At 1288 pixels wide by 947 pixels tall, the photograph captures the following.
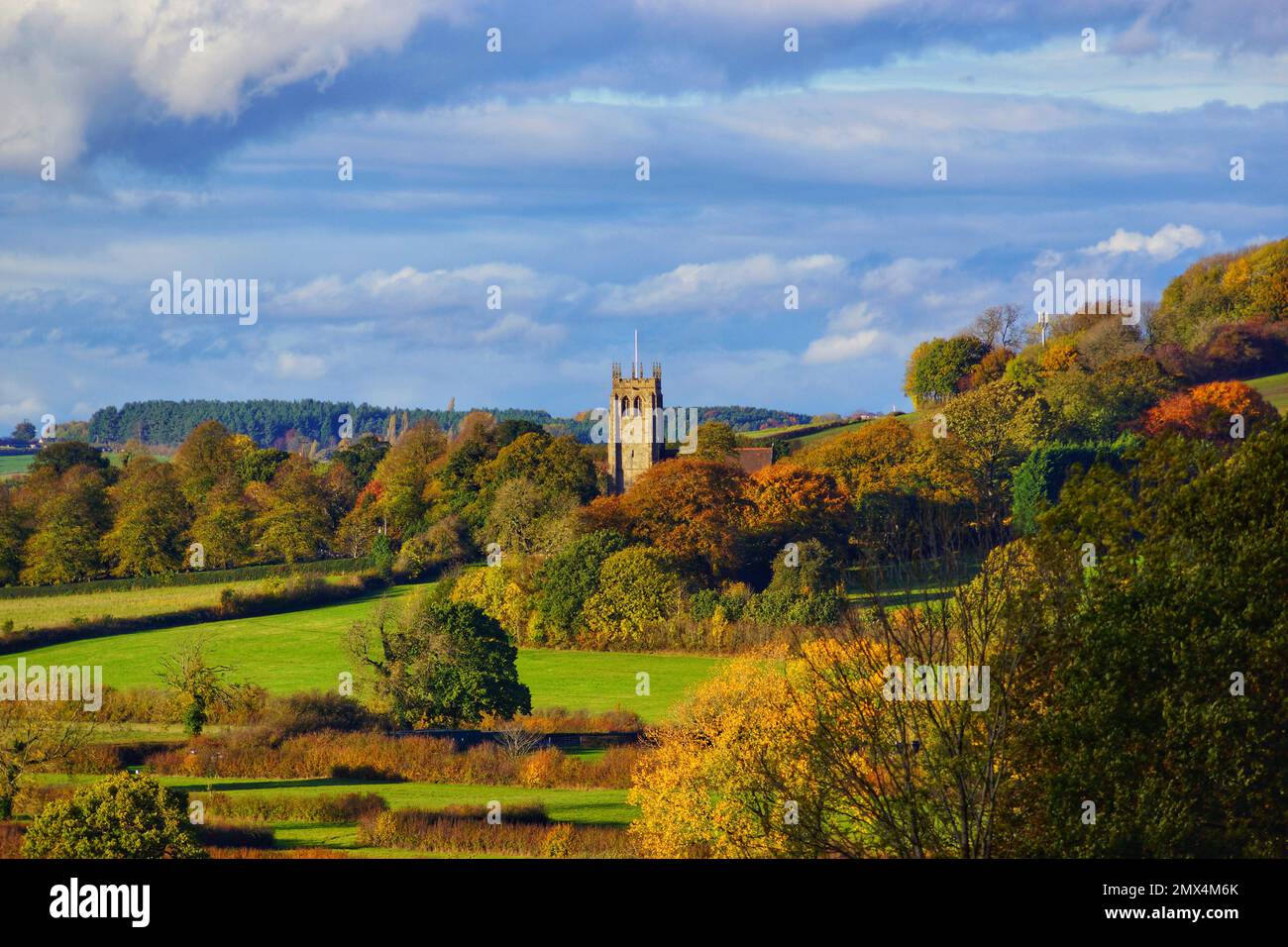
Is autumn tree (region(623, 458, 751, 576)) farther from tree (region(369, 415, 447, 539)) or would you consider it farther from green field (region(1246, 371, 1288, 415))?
green field (region(1246, 371, 1288, 415))

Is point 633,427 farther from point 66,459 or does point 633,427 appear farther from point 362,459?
point 66,459

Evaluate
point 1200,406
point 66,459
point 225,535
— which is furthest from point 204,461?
point 1200,406

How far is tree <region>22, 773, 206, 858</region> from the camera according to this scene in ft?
79.7

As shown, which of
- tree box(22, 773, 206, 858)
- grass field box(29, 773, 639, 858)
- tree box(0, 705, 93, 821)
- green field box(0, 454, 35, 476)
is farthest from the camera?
green field box(0, 454, 35, 476)

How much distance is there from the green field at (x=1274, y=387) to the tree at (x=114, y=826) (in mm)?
90031

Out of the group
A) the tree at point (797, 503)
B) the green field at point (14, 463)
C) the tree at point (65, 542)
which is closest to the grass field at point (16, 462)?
the green field at point (14, 463)

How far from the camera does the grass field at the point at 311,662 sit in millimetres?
57438

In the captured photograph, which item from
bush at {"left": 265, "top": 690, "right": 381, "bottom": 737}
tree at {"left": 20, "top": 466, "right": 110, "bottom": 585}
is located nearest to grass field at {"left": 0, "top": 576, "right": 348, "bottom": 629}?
tree at {"left": 20, "top": 466, "right": 110, "bottom": 585}

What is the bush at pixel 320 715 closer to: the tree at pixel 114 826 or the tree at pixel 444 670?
the tree at pixel 444 670

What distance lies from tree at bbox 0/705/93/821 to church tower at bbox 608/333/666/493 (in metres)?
73.7

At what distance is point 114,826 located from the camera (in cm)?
2470

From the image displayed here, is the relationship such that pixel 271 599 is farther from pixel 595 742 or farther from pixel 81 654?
pixel 595 742

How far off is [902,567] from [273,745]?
2839 centimetres
